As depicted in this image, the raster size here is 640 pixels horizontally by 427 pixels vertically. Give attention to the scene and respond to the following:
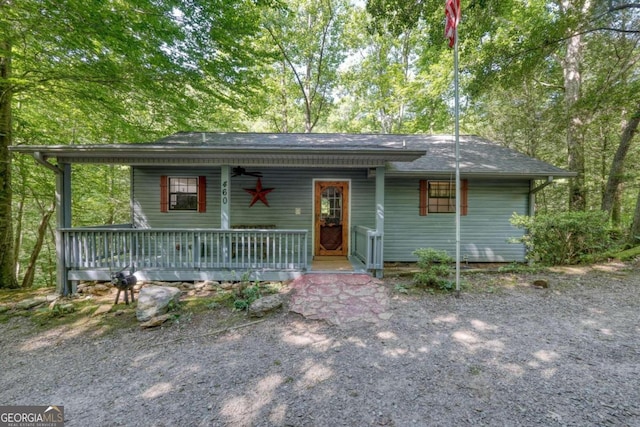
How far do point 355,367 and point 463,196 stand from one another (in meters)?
6.22

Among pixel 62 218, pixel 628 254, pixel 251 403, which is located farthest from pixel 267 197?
pixel 628 254

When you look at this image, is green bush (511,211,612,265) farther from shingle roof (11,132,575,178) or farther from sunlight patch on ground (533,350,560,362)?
sunlight patch on ground (533,350,560,362)

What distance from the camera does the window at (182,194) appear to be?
7215 mm

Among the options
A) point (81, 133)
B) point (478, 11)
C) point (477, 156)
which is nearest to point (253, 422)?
point (477, 156)

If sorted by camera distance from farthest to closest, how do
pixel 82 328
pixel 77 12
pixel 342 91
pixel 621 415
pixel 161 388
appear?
pixel 342 91 → pixel 77 12 → pixel 82 328 → pixel 161 388 → pixel 621 415

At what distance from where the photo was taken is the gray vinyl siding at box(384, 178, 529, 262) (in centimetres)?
751

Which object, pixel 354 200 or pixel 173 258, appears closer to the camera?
pixel 173 258

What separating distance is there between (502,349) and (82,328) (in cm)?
584

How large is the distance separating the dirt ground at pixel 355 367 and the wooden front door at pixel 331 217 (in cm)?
307

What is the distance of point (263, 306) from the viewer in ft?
13.8

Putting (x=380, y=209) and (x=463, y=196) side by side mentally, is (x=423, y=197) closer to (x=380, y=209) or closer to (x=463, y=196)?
(x=463, y=196)

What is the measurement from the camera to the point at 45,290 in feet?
18.8

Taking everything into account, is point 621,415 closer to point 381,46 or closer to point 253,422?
point 253,422

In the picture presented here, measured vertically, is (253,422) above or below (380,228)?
below
